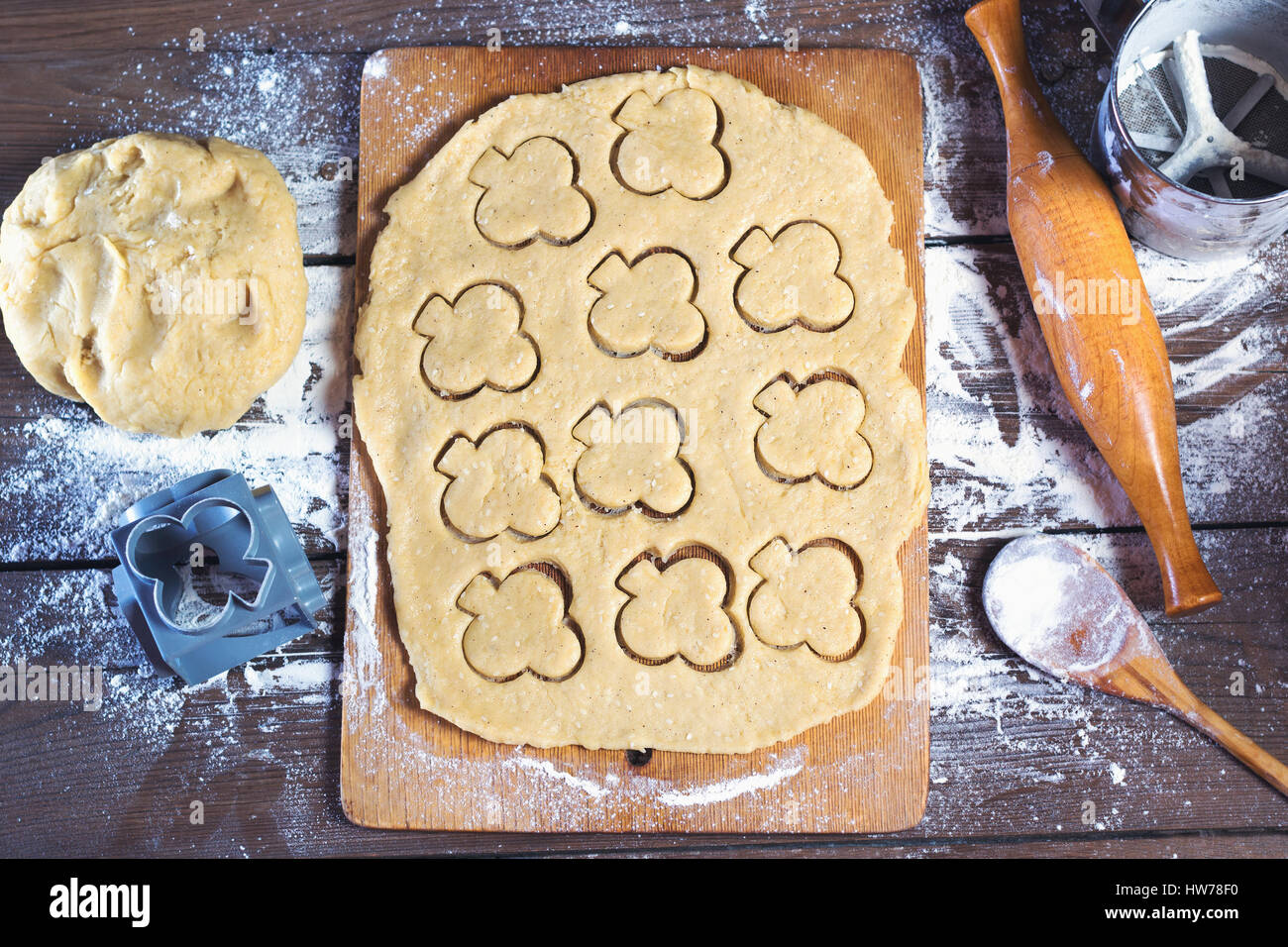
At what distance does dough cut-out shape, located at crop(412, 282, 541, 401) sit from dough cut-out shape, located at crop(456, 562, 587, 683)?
266 mm

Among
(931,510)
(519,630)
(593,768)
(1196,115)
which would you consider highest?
(1196,115)

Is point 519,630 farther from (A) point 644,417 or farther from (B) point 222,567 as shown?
(B) point 222,567

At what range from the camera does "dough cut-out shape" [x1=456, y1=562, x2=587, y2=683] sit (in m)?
1.17

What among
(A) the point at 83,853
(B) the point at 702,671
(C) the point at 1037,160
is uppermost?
(C) the point at 1037,160

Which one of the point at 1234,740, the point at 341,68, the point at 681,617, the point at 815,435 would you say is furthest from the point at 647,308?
the point at 1234,740

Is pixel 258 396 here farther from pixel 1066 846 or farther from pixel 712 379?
pixel 1066 846

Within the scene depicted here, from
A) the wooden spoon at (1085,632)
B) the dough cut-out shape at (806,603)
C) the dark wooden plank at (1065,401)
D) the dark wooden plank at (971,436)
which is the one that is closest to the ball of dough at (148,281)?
the dark wooden plank at (971,436)

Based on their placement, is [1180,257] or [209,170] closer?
[209,170]

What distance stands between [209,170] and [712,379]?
0.72 m

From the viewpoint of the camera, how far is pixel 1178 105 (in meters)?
1.20

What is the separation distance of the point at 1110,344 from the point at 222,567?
1.24 meters

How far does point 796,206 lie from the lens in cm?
123

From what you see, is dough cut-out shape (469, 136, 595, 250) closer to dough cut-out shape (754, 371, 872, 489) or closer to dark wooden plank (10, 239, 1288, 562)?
dark wooden plank (10, 239, 1288, 562)

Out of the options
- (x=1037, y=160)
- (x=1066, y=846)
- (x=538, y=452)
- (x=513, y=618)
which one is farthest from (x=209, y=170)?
(x=1066, y=846)
